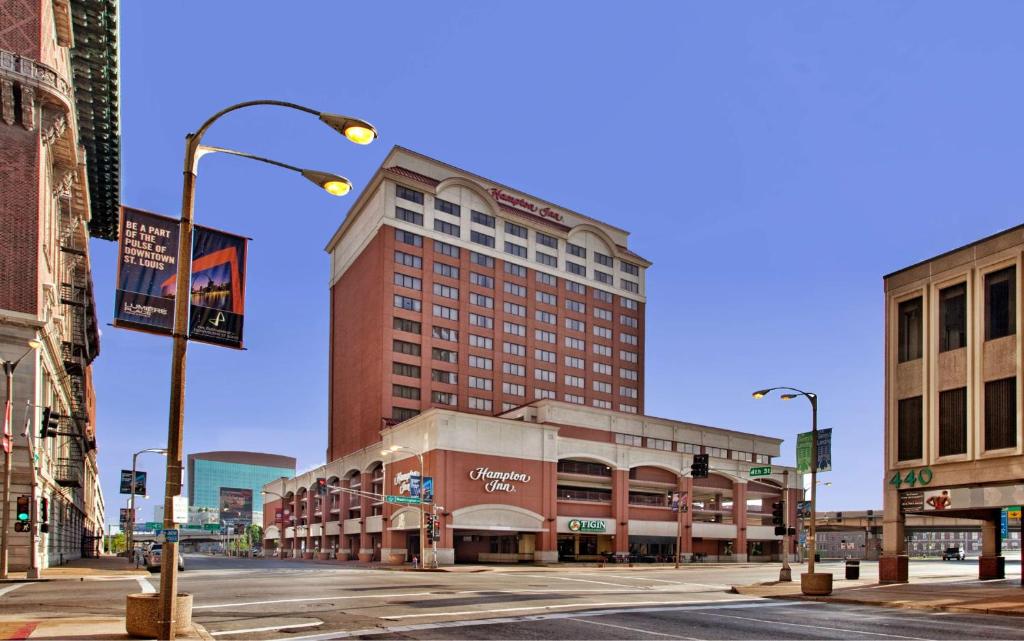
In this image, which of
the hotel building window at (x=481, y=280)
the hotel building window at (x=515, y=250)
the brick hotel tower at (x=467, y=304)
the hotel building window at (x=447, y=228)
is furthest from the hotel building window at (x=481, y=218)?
the hotel building window at (x=481, y=280)

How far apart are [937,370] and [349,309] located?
90.8 meters

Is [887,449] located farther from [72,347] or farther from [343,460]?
[343,460]

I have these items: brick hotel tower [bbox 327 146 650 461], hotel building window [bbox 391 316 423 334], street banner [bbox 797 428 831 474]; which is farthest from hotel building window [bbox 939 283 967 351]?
hotel building window [bbox 391 316 423 334]

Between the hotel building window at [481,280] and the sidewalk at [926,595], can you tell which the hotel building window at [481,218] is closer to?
the hotel building window at [481,280]

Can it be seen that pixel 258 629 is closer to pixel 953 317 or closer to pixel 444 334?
pixel 953 317

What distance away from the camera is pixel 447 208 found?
112 metres

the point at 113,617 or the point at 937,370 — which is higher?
the point at 937,370

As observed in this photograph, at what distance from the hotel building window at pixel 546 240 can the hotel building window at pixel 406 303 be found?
24.5 meters

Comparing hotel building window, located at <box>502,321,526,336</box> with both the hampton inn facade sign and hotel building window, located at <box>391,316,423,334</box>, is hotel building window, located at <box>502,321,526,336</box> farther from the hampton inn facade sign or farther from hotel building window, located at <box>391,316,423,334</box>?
the hampton inn facade sign

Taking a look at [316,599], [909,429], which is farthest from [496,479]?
[316,599]

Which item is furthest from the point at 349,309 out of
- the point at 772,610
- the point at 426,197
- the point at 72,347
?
the point at 772,610

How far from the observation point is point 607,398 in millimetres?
125375

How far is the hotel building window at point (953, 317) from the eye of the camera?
3672 cm

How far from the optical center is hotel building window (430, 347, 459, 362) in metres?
108
